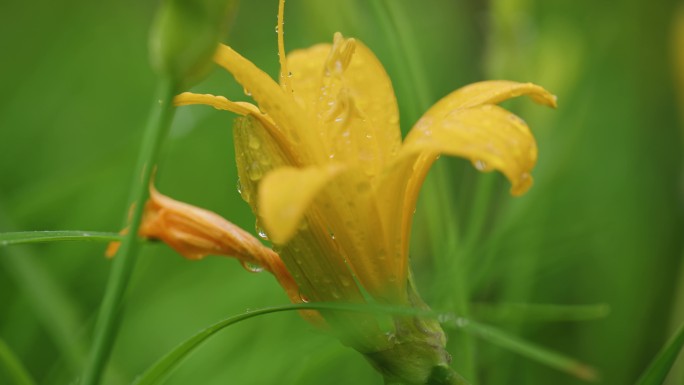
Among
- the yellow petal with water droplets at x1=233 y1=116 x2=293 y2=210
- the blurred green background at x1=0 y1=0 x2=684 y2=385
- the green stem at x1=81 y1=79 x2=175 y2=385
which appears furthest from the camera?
the blurred green background at x1=0 y1=0 x2=684 y2=385

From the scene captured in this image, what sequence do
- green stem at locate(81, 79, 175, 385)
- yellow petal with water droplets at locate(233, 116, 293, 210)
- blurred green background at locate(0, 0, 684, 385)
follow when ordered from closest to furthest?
green stem at locate(81, 79, 175, 385) < yellow petal with water droplets at locate(233, 116, 293, 210) < blurred green background at locate(0, 0, 684, 385)

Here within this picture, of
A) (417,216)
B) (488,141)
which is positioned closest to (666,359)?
(488,141)

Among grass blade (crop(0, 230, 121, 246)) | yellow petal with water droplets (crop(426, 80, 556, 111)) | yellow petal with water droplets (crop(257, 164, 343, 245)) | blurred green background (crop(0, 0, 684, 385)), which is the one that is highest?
yellow petal with water droplets (crop(257, 164, 343, 245))

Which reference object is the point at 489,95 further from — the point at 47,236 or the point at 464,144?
the point at 47,236

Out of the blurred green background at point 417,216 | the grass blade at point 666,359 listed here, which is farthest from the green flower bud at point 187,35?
the blurred green background at point 417,216

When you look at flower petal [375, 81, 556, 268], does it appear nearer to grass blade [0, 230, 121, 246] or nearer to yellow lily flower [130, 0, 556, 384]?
yellow lily flower [130, 0, 556, 384]

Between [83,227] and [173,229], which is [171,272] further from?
[173,229]

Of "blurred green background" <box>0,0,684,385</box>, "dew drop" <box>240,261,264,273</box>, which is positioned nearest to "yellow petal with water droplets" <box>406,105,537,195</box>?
"dew drop" <box>240,261,264,273</box>
